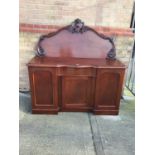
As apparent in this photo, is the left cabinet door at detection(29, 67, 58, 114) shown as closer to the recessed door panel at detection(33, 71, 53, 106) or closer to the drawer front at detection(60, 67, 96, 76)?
the recessed door panel at detection(33, 71, 53, 106)

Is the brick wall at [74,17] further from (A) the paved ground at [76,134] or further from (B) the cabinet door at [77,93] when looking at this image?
(A) the paved ground at [76,134]

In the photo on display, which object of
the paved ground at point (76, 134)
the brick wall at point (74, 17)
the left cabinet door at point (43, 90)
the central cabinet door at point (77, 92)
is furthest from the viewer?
the brick wall at point (74, 17)

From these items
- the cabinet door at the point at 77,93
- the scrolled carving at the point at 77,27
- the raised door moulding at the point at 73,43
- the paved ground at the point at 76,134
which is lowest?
the paved ground at the point at 76,134

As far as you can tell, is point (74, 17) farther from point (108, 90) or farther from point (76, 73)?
point (108, 90)

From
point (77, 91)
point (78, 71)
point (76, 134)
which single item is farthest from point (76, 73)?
point (76, 134)

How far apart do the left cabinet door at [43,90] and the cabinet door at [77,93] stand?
150 millimetres

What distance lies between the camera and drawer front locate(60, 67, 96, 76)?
8.13 feet

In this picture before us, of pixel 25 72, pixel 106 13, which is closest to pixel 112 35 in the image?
pixel 106 13

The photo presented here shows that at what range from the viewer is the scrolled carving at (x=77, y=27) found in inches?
114

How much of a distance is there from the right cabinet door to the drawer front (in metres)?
0.10

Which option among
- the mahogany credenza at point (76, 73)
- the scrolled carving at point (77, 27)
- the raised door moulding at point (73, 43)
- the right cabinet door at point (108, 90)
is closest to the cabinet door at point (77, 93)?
the mahogany credenza at point (76, 73)
